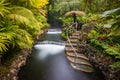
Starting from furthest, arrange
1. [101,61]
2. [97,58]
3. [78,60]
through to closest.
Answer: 1. [78,60]
2. [97,58]
3. [101,61]

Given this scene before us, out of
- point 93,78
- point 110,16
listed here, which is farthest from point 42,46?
point 110,16

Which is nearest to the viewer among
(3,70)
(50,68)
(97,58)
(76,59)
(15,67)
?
(3,70)

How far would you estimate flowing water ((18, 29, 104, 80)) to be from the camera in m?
7.86

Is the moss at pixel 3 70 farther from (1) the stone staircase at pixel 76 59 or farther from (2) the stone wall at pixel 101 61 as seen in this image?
(2) the stone wall at pixel 101 61

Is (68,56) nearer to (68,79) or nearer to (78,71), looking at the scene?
(78,71)

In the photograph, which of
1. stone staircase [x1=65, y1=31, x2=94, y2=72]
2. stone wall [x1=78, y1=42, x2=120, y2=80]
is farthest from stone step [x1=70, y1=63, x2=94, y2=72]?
stone wall [x1=78, y1=42, x2=120, y2=80]

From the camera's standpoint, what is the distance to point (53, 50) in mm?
11695

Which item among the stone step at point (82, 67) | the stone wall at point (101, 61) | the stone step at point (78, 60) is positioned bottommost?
the stone step at point (82, 67)

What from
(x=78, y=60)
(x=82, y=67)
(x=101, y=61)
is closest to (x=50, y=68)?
(x=82, y=67)

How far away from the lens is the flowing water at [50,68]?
25.8 feet

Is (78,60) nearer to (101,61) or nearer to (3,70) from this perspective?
(101,61)

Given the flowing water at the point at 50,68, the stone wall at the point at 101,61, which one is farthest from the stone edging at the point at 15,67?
the stone wall at the point at 101,61

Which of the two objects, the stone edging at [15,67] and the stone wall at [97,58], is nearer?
the stone edging at [15,67]

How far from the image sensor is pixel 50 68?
8.89 m
